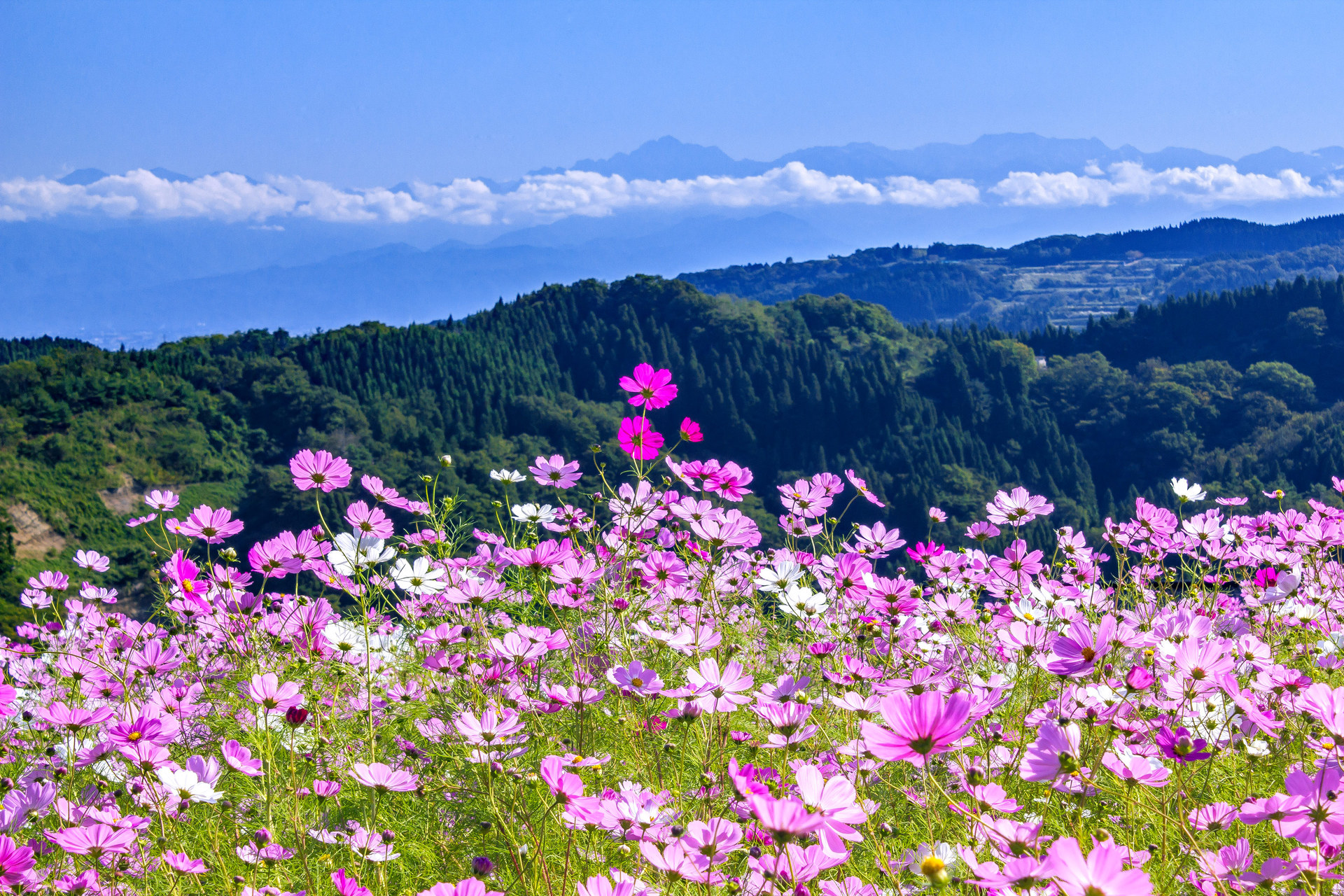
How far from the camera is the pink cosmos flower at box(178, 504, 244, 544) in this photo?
1.88 meters

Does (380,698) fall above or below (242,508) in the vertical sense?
above

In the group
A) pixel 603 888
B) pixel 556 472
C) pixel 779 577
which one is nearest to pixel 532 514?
pixel 556 472

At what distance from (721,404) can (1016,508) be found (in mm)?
51327

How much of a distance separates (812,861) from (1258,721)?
1.72 feet

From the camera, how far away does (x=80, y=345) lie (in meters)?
47.0

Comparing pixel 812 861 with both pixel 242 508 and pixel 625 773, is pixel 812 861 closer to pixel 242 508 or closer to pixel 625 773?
pixel 625 773

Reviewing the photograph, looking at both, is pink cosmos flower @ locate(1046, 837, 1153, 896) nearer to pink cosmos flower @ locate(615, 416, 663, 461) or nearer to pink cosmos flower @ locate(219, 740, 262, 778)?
pink cosmos flower @ locate(219, 740, 262, 778)

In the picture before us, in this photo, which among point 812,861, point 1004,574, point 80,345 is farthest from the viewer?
point 80,345

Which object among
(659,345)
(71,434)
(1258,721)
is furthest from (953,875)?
(659,345)

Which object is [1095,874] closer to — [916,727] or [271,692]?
[916,727]

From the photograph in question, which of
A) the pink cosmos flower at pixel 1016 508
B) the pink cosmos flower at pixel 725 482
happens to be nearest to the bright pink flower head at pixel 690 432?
the pink cosmos flower at pixel 725 482

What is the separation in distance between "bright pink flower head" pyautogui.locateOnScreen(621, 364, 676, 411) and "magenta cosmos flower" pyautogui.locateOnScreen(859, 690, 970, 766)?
1116 millimetres

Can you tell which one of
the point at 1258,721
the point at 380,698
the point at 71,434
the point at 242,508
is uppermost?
the point at 1258,721

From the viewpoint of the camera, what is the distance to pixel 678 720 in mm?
1725
